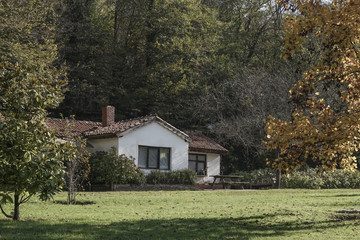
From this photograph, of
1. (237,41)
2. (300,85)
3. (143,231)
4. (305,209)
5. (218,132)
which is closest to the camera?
(143,231)

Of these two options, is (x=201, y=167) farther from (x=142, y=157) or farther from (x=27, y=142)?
(x=27, y=142)

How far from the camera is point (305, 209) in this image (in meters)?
15.2

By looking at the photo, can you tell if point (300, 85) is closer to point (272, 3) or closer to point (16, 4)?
point (16, 4)

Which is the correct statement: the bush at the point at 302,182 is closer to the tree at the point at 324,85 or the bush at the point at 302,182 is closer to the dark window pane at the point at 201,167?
the dark window pane at the point at 201,167

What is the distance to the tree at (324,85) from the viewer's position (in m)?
11.1

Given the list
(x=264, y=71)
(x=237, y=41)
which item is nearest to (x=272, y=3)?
(x=237, y=41)

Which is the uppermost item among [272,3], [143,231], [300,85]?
[272,3]

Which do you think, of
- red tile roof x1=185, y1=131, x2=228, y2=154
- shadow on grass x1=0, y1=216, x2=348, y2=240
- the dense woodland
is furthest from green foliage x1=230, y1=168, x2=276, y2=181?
shadow on grass x1=0, y1=216, x2=348, y2=240

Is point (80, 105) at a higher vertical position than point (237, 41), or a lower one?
lower

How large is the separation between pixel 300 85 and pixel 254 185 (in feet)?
67.2

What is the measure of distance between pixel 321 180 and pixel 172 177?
1012 cm

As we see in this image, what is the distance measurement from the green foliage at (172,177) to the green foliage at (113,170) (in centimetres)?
117

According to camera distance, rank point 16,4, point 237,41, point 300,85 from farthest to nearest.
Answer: point 237,41 < point 16,4 < point 300,85

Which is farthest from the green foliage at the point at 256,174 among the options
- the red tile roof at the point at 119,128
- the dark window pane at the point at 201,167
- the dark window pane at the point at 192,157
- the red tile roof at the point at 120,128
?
the red tile roof at the point at 120,128
